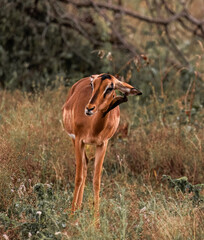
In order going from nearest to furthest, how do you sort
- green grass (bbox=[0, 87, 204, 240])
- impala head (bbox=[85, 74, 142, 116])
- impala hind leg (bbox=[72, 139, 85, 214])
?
impala head (bbox=[85, 74, 142, 116]), green grass (bbox=[0, 87, 204, 240]), impala hind leg (bbox=[72, 139, 85, 214])

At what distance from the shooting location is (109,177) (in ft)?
14.9

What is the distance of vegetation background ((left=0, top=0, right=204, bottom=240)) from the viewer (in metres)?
3.28

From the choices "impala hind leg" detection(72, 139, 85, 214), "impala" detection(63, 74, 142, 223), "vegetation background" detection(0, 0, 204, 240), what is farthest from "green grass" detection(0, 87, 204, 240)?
"impala" detection(63, 74, 142, 223)

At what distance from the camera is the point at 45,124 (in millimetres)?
5133

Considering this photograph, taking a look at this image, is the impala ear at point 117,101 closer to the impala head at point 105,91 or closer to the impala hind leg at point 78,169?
the impala head at point 105,91

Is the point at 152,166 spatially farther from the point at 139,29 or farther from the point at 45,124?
the point at 139,29

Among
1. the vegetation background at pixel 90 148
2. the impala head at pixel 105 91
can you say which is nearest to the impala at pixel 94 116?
the impala head at pixel 105 91

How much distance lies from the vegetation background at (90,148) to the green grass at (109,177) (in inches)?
0.5

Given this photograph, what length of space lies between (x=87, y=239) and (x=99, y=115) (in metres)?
0.84

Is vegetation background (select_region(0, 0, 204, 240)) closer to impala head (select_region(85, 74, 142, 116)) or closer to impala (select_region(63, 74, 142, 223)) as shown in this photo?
impala (select_region(63, 74, 142, 223))

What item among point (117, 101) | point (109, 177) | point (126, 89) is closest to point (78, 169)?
point (117, 101)

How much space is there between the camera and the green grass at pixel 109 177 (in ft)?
10.5

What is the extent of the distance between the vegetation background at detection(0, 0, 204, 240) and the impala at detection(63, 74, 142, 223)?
0.26 metres

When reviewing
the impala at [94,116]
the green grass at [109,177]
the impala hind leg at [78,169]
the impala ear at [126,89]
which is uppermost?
the impala ear at [126,89]
